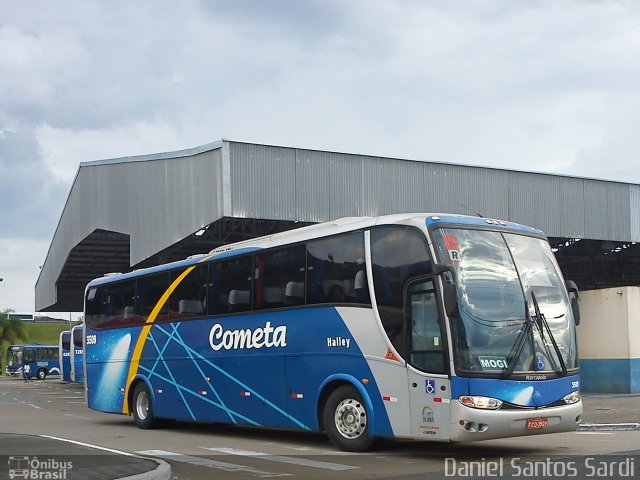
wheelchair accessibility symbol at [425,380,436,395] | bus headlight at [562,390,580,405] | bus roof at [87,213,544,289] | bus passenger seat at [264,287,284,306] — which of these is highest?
bus roof at [87,213,544,289]

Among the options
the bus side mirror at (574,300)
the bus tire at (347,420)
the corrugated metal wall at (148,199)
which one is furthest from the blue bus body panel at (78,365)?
the bus side mirror at (574,300)

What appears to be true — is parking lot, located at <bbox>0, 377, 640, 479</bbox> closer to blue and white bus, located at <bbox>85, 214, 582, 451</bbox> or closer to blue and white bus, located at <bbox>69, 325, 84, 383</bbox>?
blue and white bus, located at <bbox>85, 214, 582, 451</bbox>

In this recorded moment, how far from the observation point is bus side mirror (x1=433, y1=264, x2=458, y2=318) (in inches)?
459

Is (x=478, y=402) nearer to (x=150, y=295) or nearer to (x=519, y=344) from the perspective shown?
(x=519, y=344)

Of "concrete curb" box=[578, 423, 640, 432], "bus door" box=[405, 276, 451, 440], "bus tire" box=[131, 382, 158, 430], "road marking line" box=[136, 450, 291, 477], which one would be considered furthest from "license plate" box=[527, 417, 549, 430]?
"bus tire" box=[131, 382, 158, 430]

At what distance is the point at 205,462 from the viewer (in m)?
12.9

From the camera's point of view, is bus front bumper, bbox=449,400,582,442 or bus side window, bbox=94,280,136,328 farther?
bus side window, bbox=94,280,136,328

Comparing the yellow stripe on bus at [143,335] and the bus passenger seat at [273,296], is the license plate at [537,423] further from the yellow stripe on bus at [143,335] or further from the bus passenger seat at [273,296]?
the yellow stripe on bus at [143,335]

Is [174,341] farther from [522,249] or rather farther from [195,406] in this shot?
[522,249]

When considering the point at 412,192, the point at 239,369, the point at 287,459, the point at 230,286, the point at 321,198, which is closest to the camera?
the point at 287,459

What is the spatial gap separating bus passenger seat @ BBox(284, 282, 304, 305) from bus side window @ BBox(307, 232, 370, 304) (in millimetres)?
214

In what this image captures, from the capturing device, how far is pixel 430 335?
1209 centimetres

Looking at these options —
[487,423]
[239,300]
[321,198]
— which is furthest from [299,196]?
[487,423]

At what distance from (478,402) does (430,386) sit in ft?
2.32
